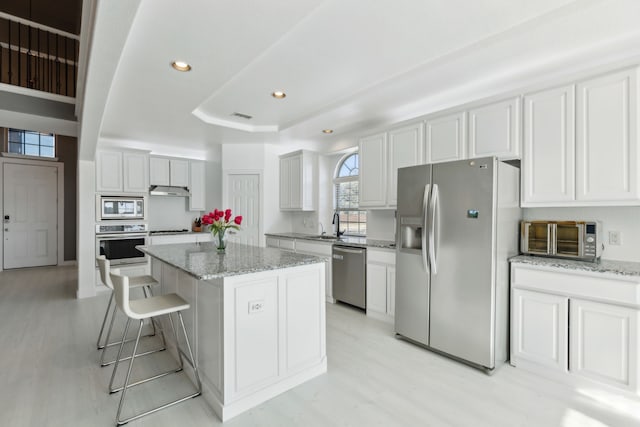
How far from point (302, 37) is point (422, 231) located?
6.16 ft

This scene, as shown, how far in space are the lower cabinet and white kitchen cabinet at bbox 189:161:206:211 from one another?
5.34 metres

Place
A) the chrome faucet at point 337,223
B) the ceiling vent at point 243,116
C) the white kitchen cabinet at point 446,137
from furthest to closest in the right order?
the chrome faucet at point 337,223 → the ceiling vent at point 243,116 → the white kitchen cabinet at point 446,137

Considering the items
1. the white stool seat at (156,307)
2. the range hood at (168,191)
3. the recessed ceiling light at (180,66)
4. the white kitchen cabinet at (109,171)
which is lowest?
the white stool seat at (156,307)

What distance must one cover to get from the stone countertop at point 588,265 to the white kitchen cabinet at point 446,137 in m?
1.12

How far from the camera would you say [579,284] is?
2.19 meters

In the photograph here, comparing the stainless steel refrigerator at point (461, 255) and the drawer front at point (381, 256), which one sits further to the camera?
the drawer front at point (381, 256)

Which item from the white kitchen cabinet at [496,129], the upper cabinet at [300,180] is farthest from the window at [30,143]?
the white kitchen cabinet at [496,129]

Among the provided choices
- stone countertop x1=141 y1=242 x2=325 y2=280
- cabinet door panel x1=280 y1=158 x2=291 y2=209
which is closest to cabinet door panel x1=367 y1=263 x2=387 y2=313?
stone countertop x1=141 y1=242 x2=325 y2=280

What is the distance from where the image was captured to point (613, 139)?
223 centimetres

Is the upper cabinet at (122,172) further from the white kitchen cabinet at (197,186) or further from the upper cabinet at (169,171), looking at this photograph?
the white kitchen cabinet at (197,186)

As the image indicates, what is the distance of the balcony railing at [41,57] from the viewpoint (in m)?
4.52

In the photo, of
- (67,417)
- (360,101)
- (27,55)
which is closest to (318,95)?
(360,101)

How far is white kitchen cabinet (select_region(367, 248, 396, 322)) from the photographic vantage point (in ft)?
11.4

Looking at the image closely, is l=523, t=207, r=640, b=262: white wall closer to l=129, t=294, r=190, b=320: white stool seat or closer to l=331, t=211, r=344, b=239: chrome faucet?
l=331, t=211, r=344, b=239: chrome faucet
